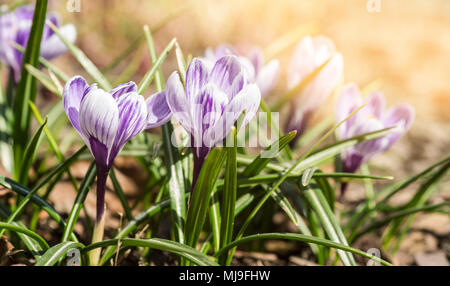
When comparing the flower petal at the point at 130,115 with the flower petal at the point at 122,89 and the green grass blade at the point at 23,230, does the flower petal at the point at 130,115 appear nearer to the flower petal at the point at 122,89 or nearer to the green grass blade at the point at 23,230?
the flower petal at the point at 122,89

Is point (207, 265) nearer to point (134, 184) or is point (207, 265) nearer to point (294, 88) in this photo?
point (294, 88)

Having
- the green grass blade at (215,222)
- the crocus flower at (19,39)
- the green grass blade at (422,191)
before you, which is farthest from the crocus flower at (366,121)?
the crocus flower at (19,39)

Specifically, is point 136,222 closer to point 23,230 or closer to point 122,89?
point 23,230

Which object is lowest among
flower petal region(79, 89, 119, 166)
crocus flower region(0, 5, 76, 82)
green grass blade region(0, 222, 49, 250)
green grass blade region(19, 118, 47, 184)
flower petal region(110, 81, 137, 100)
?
green grass blade region(0, 222, 49, 250)

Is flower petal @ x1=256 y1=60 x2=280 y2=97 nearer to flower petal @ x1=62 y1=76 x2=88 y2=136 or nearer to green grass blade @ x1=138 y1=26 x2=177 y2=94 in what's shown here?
green grass blade @ x1=138 y1=26 x2=177 y2=94

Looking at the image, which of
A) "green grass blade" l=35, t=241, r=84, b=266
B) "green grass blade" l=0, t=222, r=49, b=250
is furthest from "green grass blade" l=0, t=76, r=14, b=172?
"green grass blade" l=35, t=241, r=84, b=266
